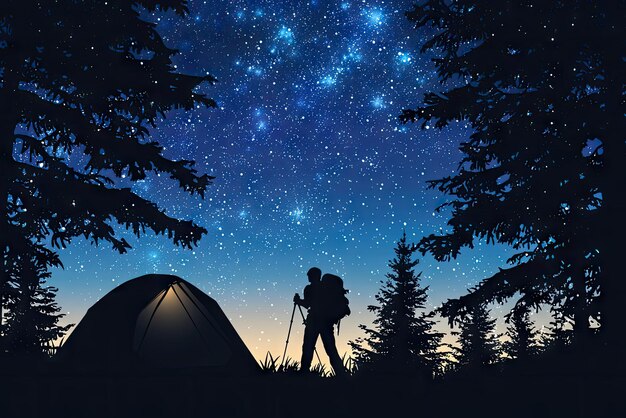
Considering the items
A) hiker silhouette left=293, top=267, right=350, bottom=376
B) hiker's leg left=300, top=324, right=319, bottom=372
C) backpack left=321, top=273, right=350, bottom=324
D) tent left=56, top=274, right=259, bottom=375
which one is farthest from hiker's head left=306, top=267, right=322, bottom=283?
tent left=56, top=274, right=259, bottom=375

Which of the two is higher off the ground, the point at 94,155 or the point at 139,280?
the point at 94,155

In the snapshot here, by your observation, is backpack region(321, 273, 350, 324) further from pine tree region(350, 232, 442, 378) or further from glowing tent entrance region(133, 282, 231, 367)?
pine tree region(350, 232, 442, 378)

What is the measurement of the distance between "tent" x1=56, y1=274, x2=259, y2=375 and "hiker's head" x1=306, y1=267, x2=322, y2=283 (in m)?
2.18

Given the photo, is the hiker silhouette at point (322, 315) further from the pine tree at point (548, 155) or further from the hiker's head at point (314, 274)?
the pine tree at point (548, 155)

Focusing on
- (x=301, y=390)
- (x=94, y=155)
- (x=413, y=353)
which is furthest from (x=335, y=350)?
(x=413, y=353)

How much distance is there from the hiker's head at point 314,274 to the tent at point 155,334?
7.17 feet

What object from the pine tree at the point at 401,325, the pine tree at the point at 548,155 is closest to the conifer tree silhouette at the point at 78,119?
the pine tree at the point at 548,155

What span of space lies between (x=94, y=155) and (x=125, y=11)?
123 inches

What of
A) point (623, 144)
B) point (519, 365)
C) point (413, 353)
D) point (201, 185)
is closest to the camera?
point (519, 365)

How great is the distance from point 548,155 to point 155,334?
825 cm

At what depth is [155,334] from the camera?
12195 mm

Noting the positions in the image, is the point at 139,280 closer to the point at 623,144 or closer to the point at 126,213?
the point at 126,213

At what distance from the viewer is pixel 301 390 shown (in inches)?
351

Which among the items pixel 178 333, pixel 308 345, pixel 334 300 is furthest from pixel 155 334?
pixel 334 300
